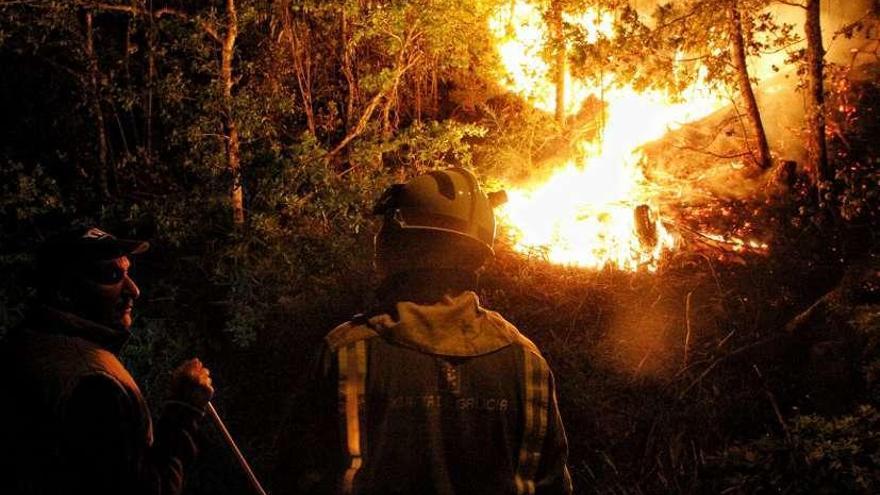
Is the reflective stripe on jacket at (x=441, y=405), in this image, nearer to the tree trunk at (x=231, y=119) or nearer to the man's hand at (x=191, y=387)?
the man's hand at (x=191, y=387)

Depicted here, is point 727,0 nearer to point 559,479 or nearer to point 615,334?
point 615,334

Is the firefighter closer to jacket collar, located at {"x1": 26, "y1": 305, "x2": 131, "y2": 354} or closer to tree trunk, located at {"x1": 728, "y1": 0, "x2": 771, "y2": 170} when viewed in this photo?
jacket collar, located at {"x1": 26, "y1": 305, "x2": 131, "y2": 354}

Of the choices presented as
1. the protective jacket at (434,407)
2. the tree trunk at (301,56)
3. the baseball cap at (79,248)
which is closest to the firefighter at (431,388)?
the protective jacket at (434,407)

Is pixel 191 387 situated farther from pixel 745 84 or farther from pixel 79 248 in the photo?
pixel 745 84

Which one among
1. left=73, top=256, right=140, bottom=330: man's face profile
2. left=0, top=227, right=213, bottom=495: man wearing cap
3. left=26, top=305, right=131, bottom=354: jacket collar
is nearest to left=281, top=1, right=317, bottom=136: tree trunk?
A: left=73, top=256, right=140, bottom=330: man's face profile

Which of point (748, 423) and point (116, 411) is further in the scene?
point (748, 423)

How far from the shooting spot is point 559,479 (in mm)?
2008

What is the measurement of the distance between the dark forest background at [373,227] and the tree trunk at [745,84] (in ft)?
0.12

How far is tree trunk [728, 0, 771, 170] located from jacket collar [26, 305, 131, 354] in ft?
30.5

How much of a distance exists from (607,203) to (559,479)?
29.2 feet

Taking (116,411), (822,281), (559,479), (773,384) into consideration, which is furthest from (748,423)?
(116,411)

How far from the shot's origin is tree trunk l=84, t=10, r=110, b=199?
7.94 meters

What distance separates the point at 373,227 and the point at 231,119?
228 centimetres

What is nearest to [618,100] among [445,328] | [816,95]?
[816,95]
